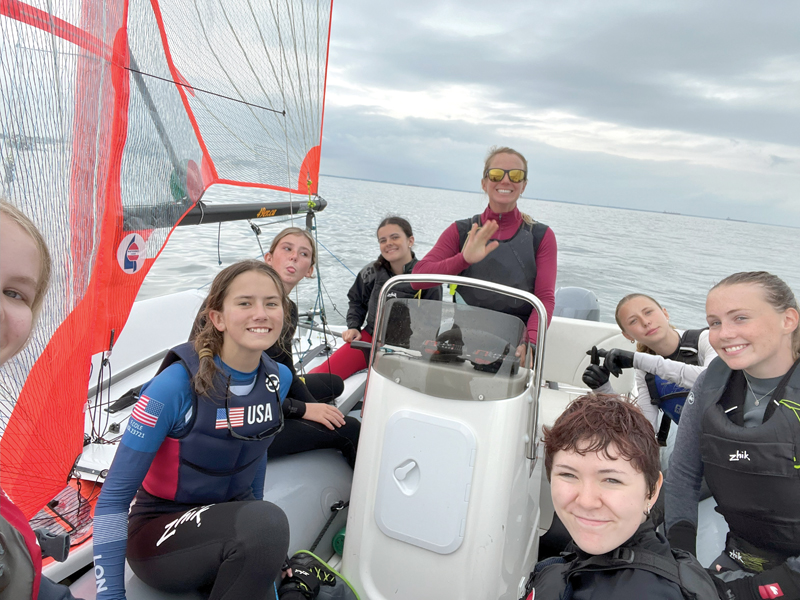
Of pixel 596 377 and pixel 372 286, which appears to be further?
pixel 372 286

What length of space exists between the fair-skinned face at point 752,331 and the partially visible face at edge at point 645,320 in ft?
3.39

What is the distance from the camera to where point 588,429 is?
102 centimetres

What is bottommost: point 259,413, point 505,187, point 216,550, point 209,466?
point 216,550

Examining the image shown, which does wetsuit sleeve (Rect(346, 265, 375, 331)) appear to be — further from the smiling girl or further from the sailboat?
the smiling girl

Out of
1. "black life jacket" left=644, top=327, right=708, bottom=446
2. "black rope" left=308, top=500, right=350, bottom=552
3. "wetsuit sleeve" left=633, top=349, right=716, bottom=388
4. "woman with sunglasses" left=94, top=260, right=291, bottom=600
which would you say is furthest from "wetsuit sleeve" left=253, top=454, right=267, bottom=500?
"black life jacket" left=644, top=327, right=708, bottom=446

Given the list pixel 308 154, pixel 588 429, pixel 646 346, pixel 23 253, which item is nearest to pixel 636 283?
pixel 646 346

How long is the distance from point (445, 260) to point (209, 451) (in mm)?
1248

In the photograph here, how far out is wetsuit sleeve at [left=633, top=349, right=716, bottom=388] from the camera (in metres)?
2.17

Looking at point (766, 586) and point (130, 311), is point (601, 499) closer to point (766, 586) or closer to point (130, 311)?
point (766, 586)

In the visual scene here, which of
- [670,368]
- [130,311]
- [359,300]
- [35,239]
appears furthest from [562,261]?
[35,239]

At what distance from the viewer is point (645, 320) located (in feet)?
8.13

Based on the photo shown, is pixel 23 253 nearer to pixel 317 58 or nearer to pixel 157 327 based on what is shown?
pixel 317 58

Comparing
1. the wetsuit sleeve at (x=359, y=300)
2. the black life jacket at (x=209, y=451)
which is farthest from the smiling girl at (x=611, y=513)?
the wetsuit sleeve at (x=359, y=300)

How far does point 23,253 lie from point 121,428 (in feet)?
6.30
